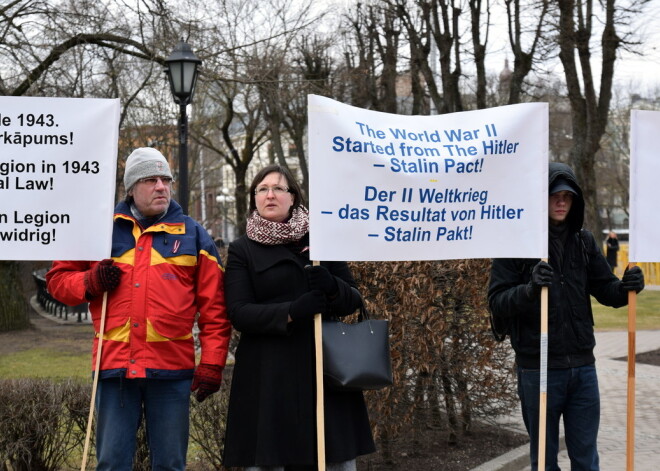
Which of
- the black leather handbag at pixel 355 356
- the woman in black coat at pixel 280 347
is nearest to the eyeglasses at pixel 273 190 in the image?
the woman in black coat at pixel 280 347

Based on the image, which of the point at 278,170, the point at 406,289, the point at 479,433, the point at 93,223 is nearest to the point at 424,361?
the point at 406,289

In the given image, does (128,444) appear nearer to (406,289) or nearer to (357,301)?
(357,301)

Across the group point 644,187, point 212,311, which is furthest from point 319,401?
point 644,187

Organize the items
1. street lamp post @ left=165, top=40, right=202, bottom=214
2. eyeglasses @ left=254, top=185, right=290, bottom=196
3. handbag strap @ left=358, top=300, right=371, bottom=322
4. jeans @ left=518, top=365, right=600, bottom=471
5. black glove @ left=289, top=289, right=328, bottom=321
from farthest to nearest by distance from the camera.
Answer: street lamp post @ left=165, top=40, right=202, bottom=214 < jeans @ left=518, top=365, right=600, bottom=471 < handbag strap @ left=358, top=300, right=371, bottom=322 < eyeglasses @ left=254, top=185, right=290, bottom=196 < black glove @ left=289, top=289, right=328, bottom=321

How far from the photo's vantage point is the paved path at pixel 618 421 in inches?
239

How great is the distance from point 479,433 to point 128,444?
12.3ft

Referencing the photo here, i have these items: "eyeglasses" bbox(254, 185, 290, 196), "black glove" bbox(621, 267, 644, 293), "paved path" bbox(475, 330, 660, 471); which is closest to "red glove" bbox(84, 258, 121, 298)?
"eyeglasses" bbox(254, 185, 290, 196)

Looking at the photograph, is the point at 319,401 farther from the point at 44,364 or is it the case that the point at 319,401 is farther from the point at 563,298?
the point at 44,364

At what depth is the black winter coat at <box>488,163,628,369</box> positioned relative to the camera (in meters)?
4.03

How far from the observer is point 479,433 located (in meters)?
6.62

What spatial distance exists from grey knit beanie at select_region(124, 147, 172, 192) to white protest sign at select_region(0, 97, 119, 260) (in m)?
0.10

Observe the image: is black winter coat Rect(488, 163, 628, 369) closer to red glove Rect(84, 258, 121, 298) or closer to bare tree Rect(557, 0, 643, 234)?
red glove Rect(84, 258, 121, 298)

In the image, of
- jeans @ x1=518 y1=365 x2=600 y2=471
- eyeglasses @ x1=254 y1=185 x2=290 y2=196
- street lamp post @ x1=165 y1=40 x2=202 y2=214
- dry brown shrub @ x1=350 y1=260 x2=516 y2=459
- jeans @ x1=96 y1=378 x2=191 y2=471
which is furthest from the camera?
street lamp post @ x1=165 y1=40 x2=202 y2=214

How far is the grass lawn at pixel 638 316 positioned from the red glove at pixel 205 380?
13091 mm
